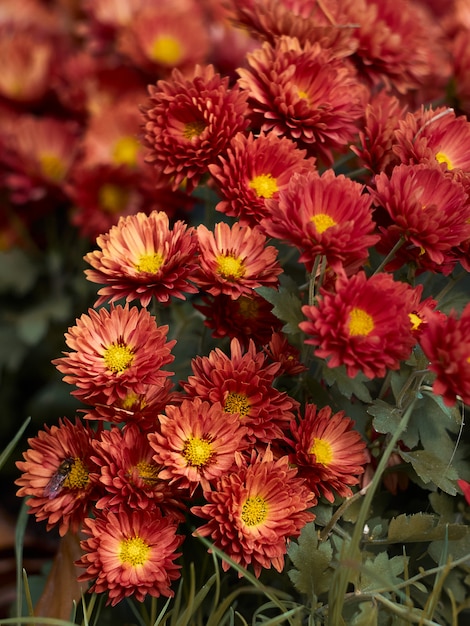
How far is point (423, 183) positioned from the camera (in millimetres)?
697

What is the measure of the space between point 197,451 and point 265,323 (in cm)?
17

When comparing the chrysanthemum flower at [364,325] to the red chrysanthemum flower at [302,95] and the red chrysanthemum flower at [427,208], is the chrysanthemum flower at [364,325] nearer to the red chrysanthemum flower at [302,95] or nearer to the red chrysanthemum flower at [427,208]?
the red chrysanthemum flower at [427,208]

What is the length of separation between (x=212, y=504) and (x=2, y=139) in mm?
984

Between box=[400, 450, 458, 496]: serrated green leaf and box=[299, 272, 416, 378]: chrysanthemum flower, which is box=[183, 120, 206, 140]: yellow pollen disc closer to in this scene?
box=[299, 272, 416, 378]: chrysanthemum flower

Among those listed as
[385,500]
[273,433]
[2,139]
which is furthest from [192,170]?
[2,139]

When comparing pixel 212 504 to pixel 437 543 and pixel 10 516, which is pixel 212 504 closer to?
pixel 437 543

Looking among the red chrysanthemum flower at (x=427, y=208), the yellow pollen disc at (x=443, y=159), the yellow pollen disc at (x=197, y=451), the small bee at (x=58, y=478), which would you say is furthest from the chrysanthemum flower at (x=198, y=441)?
the yellow pollen disc at (x=443, y=159)

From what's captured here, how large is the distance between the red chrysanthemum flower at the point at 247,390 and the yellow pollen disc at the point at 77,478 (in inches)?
5.1

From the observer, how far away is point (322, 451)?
2.34 feet

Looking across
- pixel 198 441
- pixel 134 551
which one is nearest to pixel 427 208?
pixel 198 441

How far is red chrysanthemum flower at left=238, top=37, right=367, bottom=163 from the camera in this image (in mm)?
800

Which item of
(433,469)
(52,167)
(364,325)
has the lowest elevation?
(52,167)

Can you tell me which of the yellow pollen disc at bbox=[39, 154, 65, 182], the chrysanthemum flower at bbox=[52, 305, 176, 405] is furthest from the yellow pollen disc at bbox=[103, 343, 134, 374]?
the yellow pollen disc at bbox=[39, 154, 65, 182]

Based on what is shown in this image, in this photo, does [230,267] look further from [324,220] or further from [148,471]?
[148,471]
